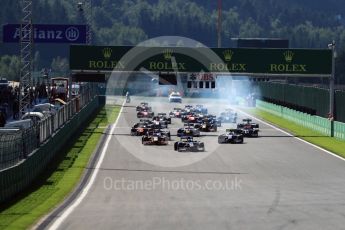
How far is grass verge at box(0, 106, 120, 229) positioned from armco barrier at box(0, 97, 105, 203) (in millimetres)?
313

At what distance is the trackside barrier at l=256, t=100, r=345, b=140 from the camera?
62375mm

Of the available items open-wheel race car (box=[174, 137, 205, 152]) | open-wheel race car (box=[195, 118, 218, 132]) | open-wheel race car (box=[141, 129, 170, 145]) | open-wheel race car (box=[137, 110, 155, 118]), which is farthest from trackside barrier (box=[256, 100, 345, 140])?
open-wheel race car (box=[174, 137, 205, 152])

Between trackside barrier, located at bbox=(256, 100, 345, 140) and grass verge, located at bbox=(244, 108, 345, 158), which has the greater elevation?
trackside barrier, located at bbox=(256, 100, 345, 140)

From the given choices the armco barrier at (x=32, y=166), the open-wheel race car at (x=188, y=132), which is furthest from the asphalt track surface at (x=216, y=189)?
the open-wheel race car at (x=188, y=132)

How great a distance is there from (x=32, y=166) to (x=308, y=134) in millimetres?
34510

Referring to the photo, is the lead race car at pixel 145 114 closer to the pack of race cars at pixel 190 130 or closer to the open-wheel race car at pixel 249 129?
the pack of race cars at pixel 190 130

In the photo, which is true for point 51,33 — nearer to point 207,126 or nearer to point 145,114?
point 145,114

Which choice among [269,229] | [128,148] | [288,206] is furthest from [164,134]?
[269,229]

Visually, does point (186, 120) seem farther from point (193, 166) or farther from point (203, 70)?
point (193, 166)

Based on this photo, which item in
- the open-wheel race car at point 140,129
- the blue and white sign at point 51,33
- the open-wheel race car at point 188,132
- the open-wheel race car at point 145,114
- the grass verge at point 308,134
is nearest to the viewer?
the grass verge at point 308,134

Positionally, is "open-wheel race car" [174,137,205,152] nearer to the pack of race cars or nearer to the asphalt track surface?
the pack of race cars

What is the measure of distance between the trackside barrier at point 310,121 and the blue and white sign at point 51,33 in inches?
813

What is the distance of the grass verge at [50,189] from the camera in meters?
25.8

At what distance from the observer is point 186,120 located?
3073 inches
